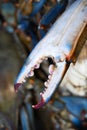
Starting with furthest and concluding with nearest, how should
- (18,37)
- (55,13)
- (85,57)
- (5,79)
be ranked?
(18,37), (5,79), (85,57), (55,13)

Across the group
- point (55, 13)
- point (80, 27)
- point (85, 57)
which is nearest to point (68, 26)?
point (80, 27)

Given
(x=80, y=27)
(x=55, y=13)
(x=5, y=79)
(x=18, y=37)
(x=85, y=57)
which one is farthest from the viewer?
(x=18, y=37)

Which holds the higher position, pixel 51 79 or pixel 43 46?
pixel 43 46

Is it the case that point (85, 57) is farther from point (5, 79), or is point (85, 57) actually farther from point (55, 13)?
point (5, 79)

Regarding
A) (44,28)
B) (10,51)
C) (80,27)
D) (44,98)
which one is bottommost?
(44,98)

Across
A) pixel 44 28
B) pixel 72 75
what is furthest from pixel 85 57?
pixel 44 28

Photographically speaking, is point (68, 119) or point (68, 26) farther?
point (68, 119)
